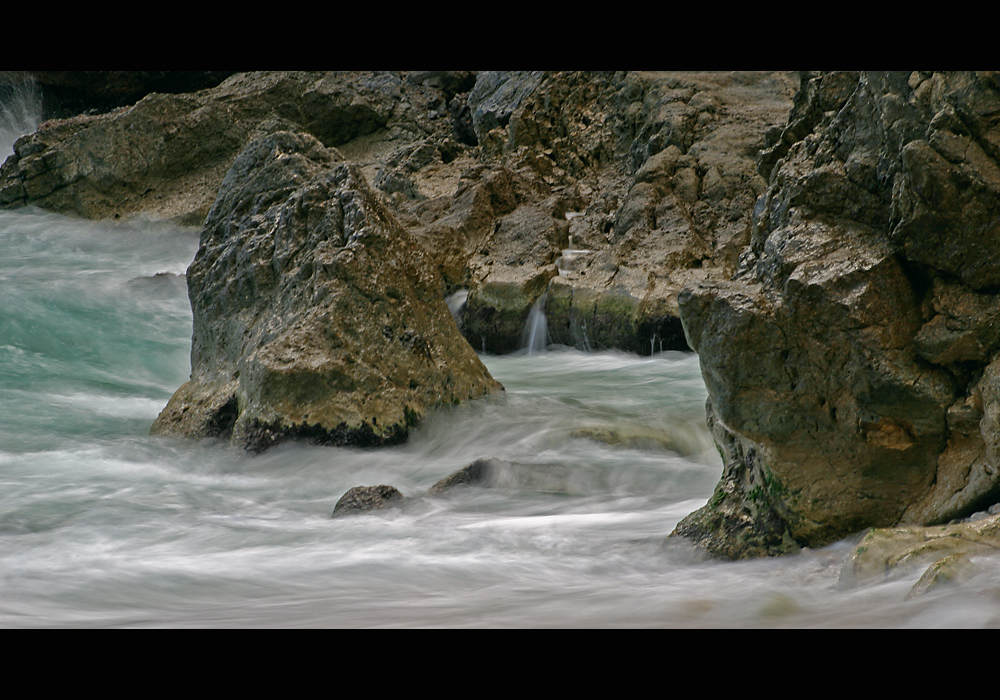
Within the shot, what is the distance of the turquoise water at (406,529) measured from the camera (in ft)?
8.46

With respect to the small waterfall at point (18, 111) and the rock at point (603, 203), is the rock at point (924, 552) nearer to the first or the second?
the rock at point (603, 203)

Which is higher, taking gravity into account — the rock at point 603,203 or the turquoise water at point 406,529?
the rock at point 603,203

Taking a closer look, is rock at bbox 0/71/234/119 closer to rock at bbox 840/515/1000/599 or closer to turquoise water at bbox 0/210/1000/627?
turquoise water at bbox 0/210/1000/627

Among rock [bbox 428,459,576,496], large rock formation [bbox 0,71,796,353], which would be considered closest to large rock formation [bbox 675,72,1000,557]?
rock [bbox 428,459,576,496]

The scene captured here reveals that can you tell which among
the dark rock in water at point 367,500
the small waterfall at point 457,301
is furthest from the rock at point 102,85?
the dark rock in water at point 367,500

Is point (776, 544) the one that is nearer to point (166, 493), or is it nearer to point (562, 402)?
point (166, 493)

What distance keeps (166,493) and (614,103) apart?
11.7 m

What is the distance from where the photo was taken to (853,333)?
2.73 m

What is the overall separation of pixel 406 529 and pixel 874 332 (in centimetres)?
222

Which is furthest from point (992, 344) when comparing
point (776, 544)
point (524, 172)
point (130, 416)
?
point (524, 172)

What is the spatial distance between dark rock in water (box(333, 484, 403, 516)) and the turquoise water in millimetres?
69

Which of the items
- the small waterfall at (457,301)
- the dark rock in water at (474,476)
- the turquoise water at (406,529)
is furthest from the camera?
the small waterfall at (457,301)

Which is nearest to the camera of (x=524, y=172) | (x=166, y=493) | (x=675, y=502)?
(x=675, y=502)

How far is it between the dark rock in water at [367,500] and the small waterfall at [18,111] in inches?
808
